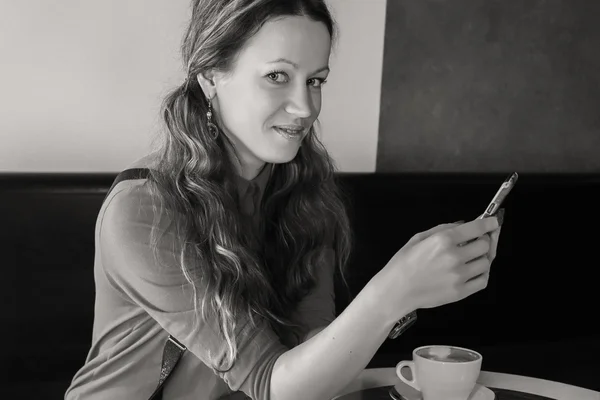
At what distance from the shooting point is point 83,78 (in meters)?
1.75

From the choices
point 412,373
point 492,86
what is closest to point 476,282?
point 412,373

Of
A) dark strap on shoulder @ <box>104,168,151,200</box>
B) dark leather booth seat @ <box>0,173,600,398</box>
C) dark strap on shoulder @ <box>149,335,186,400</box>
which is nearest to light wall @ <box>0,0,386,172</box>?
dark leather booth seat @ <box>0,173,600,398</box>

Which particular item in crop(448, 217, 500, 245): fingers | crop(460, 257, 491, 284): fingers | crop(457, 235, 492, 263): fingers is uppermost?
crop(448, 217, 500, 245): fingers

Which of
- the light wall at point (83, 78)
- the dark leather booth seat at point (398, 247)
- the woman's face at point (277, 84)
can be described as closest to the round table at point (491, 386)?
the woman's face at point (277, 84)

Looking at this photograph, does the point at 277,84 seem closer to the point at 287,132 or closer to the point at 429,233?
the point at 287,132

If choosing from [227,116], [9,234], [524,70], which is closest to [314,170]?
[227,116]

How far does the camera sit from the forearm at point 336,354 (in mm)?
941

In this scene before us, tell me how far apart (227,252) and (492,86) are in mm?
1287

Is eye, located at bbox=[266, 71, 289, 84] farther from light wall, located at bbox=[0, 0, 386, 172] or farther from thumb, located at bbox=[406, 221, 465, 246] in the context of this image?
light wall, located at bbox=[0, 0, 386, 172]

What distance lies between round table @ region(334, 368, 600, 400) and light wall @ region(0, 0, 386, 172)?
2.81ft

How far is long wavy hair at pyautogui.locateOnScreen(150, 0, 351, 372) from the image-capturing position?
109cm

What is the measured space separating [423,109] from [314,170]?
0.89 m

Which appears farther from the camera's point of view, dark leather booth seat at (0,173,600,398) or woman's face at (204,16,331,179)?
dark leather booth seat at (0,173,600,398)

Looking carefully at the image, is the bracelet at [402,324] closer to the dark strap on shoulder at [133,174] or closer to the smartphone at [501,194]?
the smartphone at [501,194]
